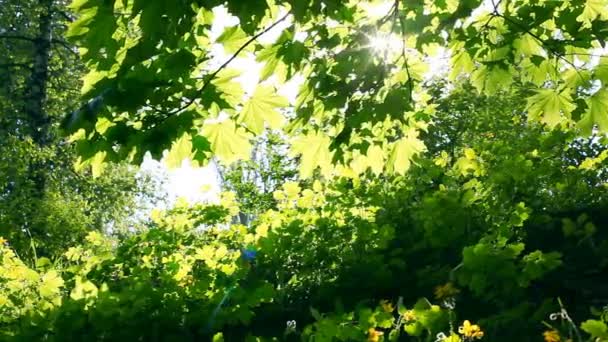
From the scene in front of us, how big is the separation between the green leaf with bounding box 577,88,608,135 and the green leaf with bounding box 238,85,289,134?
168 cm

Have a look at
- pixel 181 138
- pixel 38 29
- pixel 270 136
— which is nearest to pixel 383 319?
pixel 181 138

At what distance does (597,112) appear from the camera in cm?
318

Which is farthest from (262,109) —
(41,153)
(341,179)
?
Result: (41,153)

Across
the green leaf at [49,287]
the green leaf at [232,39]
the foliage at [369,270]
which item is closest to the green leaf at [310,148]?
the green leaf at [232,39]

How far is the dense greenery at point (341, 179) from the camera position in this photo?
8.43ft

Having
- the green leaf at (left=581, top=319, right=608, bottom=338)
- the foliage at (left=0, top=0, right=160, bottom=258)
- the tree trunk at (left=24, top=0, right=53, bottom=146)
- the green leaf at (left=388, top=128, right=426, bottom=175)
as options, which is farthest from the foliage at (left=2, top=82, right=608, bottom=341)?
the tree trunk at (left=24, top=0, right=53, bottom=146)

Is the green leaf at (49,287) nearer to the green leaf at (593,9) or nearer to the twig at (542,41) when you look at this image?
the twig at (542,41)

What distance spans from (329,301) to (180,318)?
1094 mm

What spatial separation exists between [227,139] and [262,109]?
27 centimetres

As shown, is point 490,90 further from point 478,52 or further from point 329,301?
point 329,301

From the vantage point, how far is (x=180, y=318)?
3811 mm

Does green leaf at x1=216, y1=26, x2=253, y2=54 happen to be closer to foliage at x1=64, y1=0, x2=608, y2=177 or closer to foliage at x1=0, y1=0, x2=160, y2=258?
foliage at x1=64, y1=0, x2=608, y2=177

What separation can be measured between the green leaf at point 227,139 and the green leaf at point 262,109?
0.08 meters

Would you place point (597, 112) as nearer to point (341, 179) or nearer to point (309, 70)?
point (309, 70)
